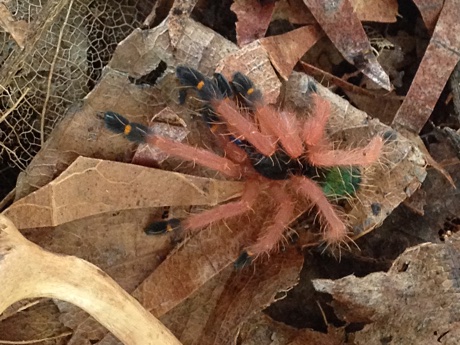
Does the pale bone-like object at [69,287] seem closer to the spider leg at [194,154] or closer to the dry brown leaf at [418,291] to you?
the spider leg at [194,154]

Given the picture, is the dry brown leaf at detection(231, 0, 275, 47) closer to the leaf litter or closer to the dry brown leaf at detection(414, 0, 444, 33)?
the leaf litter

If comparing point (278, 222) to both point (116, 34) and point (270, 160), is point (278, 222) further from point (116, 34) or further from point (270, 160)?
point (116, 34)

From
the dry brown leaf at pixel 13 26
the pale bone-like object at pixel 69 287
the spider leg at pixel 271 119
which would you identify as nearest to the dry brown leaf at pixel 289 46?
the spider leg at pixel 271 119

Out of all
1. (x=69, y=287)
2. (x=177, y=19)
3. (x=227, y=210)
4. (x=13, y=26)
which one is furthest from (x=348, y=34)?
(x=69, y=287)

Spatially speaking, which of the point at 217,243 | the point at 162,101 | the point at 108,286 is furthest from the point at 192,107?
the point at 108,286

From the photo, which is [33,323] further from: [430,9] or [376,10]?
[430,9]

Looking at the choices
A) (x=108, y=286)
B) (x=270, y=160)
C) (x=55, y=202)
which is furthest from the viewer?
(x=270, y=160)
